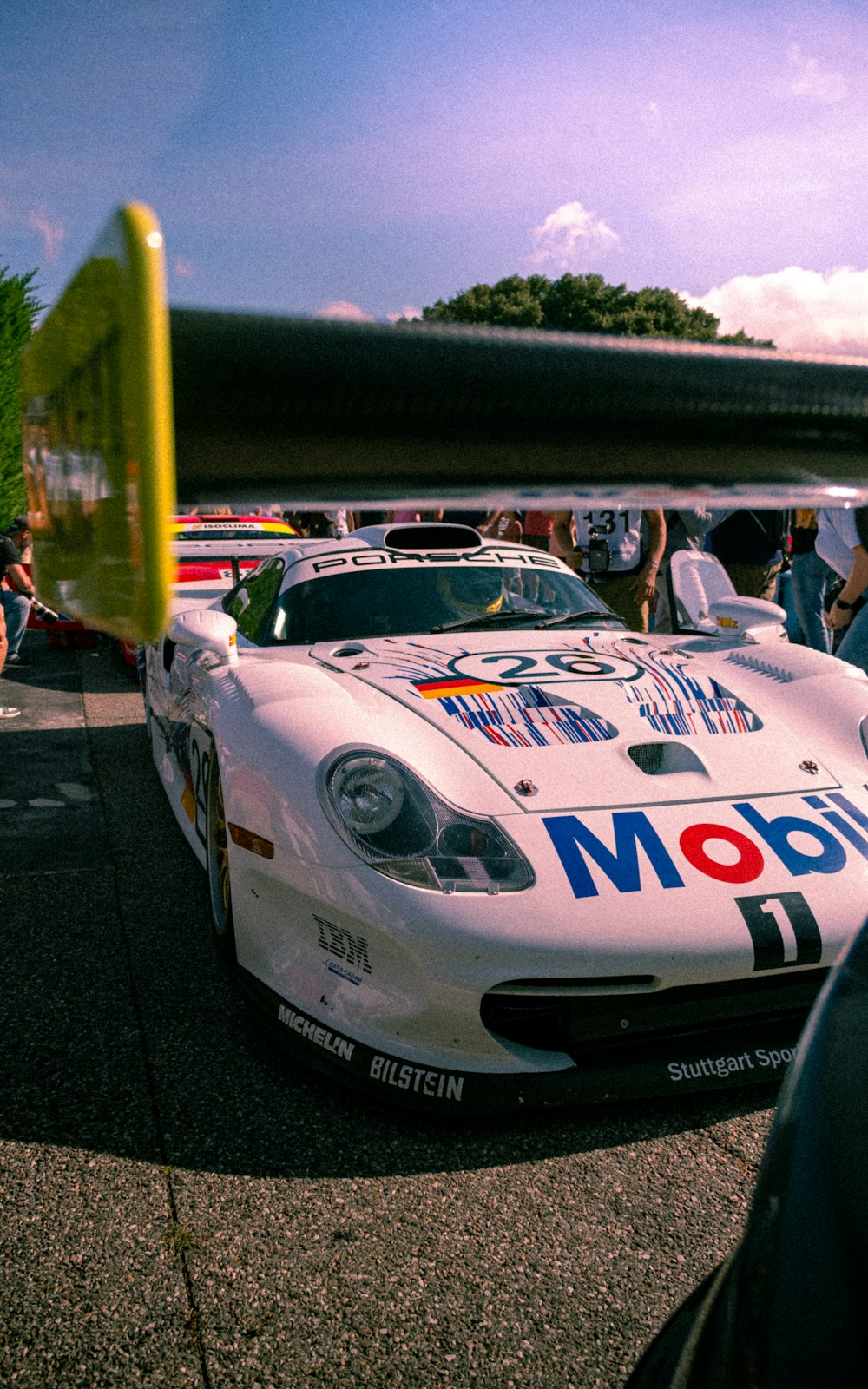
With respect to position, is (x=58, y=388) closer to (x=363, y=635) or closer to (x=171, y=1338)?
(x=171, y=1338)

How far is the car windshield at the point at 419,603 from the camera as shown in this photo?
3.51 m

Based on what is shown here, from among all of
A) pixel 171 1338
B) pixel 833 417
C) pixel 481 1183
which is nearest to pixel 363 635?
pixel 481 1183

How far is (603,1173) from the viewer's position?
1947mm

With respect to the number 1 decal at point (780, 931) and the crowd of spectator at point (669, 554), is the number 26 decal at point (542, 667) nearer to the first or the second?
the number 1 decal at point (780, 931)

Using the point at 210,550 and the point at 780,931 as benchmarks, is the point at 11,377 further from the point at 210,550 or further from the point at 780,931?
the point at 780,931

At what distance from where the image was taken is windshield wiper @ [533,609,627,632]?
11.6ft

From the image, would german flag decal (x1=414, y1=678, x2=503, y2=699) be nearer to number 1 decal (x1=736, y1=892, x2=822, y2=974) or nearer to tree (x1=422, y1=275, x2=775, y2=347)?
number 1 decal (x1=736, y1=892, x2=822, y2=974)

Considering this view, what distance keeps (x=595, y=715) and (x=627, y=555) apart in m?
3.15

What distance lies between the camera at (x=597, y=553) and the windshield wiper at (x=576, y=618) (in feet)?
4.70

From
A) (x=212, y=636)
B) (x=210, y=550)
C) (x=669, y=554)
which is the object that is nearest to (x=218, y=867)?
(x=212, y=636)

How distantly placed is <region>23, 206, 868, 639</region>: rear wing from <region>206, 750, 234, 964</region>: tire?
2.09m

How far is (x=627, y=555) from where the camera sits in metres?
5.64

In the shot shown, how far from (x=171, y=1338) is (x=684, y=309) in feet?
131

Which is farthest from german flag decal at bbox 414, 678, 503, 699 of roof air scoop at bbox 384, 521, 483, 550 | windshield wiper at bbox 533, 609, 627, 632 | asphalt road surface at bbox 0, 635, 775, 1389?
roof air scoop at bbox 384, 521, 483, 550
